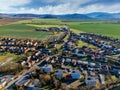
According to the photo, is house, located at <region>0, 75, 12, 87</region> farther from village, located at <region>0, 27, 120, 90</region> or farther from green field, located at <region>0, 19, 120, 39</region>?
green field, located at <region>0, 19, 120, 39</region>

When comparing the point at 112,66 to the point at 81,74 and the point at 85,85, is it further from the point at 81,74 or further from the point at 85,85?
the point at 85,85

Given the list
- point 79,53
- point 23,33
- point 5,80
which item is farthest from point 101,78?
point 23,33

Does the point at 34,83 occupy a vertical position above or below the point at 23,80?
above

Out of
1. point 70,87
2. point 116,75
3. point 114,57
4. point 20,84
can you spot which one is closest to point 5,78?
point 20,84

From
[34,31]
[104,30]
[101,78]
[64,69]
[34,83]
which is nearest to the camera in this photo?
[34,83]

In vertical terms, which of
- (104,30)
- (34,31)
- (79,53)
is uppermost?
(79,53)

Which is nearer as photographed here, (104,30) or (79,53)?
(79,53)

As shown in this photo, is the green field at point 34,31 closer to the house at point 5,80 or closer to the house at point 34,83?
the house at point 5,80

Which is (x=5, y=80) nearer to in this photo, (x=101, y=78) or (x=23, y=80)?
(x=23, y=80)

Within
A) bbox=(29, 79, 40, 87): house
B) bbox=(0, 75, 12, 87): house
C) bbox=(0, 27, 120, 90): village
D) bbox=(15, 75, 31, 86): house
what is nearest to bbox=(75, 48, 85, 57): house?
bbox=(0, 27, 120, 90): village
